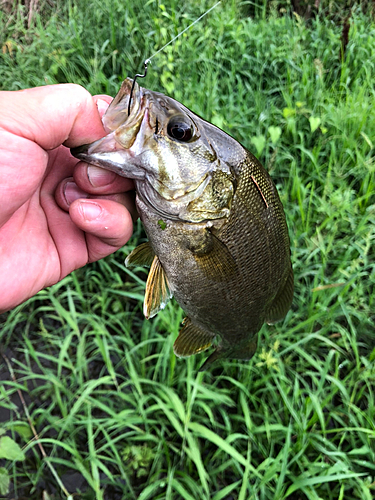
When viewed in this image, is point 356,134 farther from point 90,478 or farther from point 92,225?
point 90,478

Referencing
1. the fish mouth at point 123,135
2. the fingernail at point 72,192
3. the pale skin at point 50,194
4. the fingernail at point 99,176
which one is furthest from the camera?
the fingernail at point 72,192

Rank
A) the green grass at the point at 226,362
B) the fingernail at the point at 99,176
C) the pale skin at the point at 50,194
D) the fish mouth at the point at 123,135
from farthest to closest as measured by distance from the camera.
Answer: the green grass at the point at 226,362
the fingernail at the point at 99,176
the pale skin at the point at 50,194
the fish mouth at the point at 123,135

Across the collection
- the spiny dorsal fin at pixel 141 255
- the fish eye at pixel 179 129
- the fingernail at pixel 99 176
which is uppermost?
the fish eye at pixel 179 129

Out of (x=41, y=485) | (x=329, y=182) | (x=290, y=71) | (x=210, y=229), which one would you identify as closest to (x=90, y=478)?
(x=41, y=485)

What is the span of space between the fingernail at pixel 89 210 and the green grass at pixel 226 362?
0.89 m

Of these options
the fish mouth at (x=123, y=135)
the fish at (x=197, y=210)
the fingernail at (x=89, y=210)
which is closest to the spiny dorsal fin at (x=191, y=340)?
the fish at (x=197, y=210)

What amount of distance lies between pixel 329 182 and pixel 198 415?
5.99 feet

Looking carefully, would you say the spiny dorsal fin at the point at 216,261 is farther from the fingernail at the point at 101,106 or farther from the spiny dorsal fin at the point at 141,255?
the fingernail at the point at 101,106

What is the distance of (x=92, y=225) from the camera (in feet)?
4.68

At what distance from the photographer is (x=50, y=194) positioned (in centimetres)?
164

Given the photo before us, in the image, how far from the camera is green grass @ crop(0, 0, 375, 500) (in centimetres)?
192

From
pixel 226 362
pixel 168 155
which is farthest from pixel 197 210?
pixel 226 362

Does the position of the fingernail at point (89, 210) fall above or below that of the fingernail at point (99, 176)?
below

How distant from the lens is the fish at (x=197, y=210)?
1.19 m
